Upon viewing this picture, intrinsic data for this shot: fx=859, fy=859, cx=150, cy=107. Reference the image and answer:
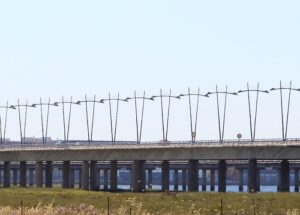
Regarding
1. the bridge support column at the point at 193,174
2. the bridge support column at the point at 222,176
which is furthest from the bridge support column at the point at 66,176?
the bridge support column at the point at 222,176

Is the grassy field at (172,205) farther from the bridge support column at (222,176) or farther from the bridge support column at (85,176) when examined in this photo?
the bridge support column at (85,176)

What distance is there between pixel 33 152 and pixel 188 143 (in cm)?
4344

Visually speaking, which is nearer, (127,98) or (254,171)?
(254,171)

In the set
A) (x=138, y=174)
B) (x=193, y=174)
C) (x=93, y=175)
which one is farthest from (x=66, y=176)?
(x=193, y=174)

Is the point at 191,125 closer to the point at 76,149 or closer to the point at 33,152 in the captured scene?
the point at 76,149

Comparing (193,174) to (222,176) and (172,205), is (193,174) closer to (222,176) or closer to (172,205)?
(222,176)

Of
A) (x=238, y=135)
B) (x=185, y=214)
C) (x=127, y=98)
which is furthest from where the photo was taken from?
(x=127, y=98)

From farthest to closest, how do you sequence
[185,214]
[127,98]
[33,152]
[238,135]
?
[33,152] < [127,98] < [238,135] < [185,214]

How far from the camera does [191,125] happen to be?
169000 millimetres

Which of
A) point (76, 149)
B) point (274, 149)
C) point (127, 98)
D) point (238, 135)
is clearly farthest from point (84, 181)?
point (274, 149)

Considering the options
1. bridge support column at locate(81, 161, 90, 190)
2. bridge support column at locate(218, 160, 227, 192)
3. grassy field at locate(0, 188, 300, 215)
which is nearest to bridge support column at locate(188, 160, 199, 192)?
bridge support column at locate(218, 160, 227, 192)

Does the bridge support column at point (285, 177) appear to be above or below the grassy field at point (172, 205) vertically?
below

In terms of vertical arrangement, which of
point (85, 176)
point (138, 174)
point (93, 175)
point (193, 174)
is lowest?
point (85, 176)

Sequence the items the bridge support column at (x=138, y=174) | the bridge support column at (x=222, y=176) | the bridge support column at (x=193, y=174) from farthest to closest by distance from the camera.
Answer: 1. the bridge support column at (x=138, y=174)
2. the bridge support column at (x=222, y=176)
3. the bridge support column at (x=193, y=174)
